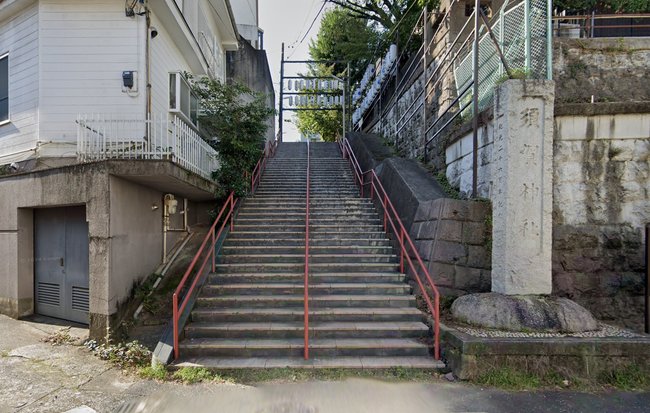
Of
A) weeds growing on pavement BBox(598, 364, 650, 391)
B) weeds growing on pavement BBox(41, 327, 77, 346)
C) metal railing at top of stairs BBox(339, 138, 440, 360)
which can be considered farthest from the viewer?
weeds growing on pavement BBox(41, 327, 77, 346)

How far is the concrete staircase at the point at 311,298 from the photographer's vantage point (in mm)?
4914

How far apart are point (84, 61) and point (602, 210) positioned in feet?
30.4

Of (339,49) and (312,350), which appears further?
(339,49)

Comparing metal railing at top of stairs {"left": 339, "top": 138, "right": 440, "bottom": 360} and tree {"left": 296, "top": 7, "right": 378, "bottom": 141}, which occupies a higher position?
tree {"left": 296, "top": 7, "right": 378, "bottom": 141}

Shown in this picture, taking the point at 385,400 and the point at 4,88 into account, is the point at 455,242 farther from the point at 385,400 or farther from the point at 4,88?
the point at 4,88

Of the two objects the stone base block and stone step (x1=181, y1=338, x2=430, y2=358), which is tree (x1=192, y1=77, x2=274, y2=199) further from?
the stone base block

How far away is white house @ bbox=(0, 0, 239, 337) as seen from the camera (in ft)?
20.2

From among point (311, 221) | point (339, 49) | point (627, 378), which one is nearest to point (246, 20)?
point (339, 49)

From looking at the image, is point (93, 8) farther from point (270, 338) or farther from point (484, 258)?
point (484, 258)

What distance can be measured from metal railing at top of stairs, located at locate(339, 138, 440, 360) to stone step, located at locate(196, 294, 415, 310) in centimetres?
52

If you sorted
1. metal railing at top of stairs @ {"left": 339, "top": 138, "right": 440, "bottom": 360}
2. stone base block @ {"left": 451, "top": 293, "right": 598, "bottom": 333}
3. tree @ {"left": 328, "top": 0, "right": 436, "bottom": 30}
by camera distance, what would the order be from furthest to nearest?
tree @ {"left": 328, "top": 0, "right": 436, "bottom": 30} < metal railing at top of stairs @ {"left": 339, "top": 138, "right": 440, "bottom": 360} < stone base block @ {"left": 451, "top": 293, "right": 598, "bottom": 333}

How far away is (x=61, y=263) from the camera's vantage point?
676 centimetres

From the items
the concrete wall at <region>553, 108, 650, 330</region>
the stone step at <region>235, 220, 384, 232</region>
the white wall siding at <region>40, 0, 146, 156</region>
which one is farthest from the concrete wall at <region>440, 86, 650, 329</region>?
the white wall siding at <region>40, 0, 146, 156</region>

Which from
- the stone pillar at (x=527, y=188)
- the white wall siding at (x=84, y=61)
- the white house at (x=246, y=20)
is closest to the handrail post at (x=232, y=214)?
the white wall siding at (x=84, y=61)
